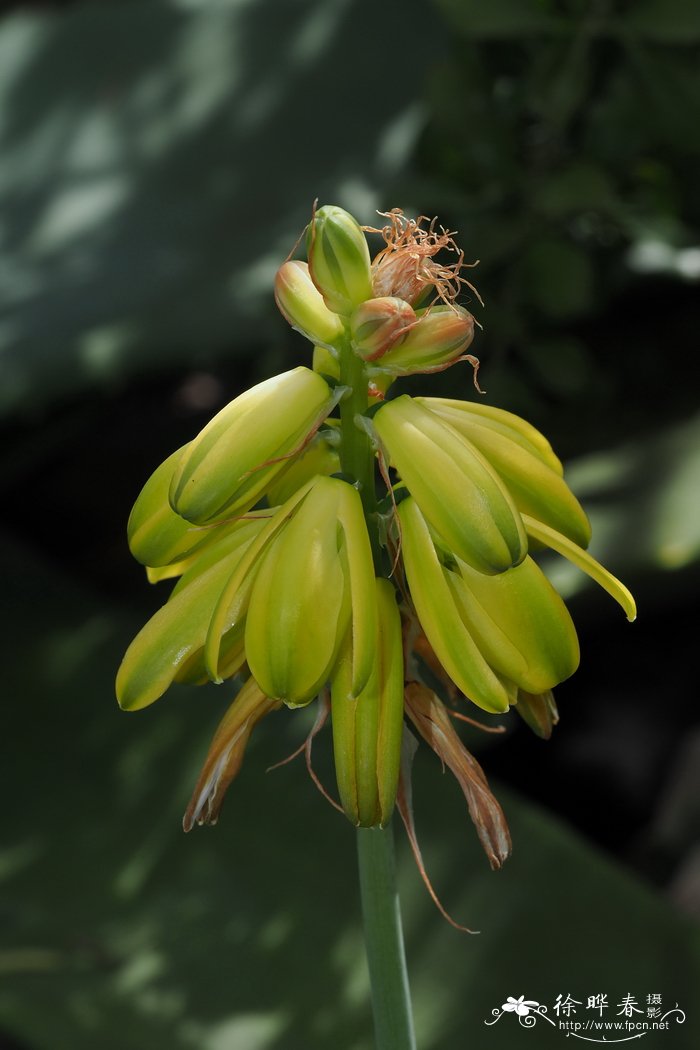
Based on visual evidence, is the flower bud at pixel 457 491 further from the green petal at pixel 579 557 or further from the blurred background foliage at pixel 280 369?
the blurred background foliage at pixel 280 369

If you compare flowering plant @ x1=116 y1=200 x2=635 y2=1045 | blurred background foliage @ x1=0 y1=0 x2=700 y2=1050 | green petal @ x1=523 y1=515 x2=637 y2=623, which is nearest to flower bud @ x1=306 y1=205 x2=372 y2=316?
flowering plant @ x1=116 y1=200 x2=635 y2=1045

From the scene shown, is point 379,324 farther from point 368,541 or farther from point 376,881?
point 376,881

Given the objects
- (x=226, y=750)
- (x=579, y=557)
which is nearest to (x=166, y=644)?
(x=226, y=750)

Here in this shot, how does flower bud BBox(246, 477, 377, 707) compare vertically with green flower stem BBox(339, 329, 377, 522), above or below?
below

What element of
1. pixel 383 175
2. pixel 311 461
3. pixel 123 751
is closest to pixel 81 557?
pixel 123 751

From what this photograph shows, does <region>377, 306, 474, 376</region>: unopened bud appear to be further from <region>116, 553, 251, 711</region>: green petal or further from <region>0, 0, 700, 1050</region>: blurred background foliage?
<region>0, 0, 700, 1050</region>: blurred background foliage

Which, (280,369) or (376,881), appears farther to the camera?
(280,369)

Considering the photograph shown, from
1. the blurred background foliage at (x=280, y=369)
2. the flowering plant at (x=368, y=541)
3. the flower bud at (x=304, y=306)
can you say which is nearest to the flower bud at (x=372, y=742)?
the flowering plant at (x=368, y=541)
